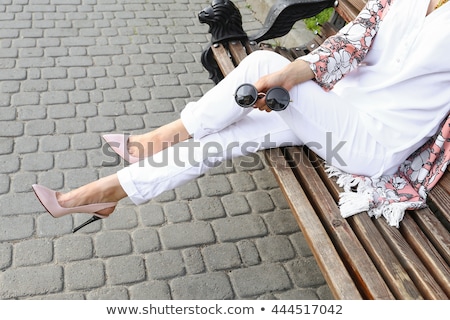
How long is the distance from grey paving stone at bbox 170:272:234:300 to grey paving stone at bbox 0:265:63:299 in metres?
0.61

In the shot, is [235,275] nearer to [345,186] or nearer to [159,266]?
[159,266]

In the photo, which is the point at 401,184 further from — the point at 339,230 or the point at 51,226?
the point at 51,226

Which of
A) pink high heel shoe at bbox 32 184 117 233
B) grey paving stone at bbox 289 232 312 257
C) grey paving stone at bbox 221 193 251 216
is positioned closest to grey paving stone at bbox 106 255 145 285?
pink high heel shoe at bbox 32 184 117 233

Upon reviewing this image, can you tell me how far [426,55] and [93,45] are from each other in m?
3.24

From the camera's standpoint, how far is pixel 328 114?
8.02 ft

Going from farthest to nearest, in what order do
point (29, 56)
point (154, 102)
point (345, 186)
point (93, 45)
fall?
point (93, 45) → point (29, 56) → point (154, 102) → point (345, 186)

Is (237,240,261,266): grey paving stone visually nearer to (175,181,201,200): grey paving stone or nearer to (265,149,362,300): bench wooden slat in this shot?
(175,181,201,200): grey paving stone

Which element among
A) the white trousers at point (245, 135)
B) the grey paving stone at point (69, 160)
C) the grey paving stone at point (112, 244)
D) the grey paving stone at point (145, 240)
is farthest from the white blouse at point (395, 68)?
the grey paving stone at point (69, 160)

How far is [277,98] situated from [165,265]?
3.75 feet

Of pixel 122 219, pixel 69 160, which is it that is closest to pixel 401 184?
pixel 122 219

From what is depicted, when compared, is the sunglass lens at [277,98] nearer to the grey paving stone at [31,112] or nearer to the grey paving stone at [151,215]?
the grey paving stone at [151,215]

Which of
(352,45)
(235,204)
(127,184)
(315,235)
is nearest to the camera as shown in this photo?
(315,235)

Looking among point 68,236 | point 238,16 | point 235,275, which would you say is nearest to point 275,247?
point 235,275

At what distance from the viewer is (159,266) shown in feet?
9.16
